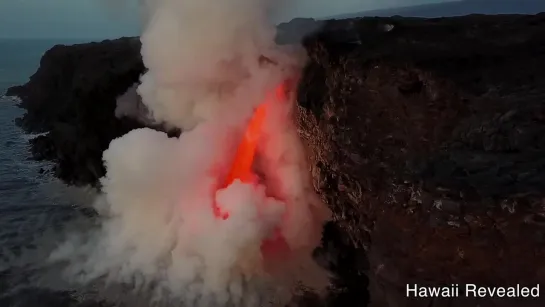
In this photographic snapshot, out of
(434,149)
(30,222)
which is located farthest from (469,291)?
(30,222)

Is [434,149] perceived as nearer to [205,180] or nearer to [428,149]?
[428,149]

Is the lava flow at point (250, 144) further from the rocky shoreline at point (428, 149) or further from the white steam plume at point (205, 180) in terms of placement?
the rocky shoreline at point (428, 149)

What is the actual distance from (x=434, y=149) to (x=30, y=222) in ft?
60.9

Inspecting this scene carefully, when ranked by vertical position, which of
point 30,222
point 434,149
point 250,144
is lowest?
point 30,222

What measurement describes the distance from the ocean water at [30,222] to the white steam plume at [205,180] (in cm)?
110

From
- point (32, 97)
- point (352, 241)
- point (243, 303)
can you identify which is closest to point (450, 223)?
point (352, 241)

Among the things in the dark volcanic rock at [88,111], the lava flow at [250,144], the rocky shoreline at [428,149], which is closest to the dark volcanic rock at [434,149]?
the rocky shoreline at [428,149]

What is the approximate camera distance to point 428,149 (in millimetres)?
13641

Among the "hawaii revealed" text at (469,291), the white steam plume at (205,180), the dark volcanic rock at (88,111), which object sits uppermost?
the dark volcanic rock at (88,111)

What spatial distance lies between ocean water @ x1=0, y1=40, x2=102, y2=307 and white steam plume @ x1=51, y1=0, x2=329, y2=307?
1.10 meters

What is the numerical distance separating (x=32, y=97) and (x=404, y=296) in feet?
166

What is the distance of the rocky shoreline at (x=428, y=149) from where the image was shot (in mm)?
11117

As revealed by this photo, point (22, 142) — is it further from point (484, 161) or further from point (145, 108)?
point (484, 161)

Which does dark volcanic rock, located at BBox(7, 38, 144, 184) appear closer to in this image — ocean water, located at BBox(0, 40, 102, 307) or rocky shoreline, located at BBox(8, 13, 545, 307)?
ocean water, located at BBox(0, 40, 102, 307)
